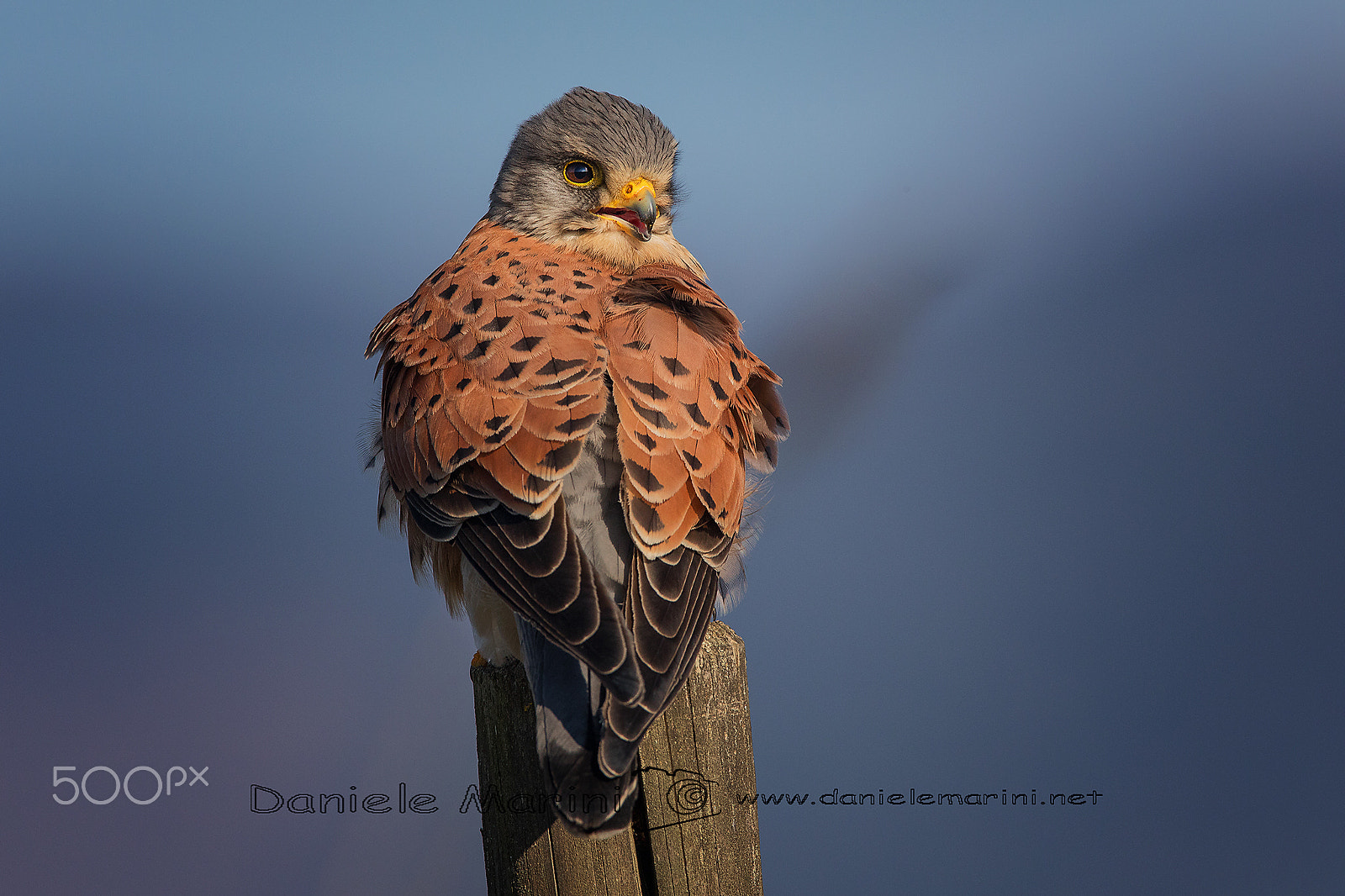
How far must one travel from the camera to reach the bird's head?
104 inches

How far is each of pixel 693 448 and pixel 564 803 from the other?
74cm

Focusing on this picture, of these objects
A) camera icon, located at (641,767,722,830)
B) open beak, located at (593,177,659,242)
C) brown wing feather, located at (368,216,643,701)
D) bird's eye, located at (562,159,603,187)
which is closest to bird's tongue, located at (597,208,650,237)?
open beak, located at (593,177,659,242)

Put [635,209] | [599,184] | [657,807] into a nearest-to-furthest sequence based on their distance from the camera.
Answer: [657,807] < [635,209] < [599,184]

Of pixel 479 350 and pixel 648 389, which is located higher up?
pixel 479 350

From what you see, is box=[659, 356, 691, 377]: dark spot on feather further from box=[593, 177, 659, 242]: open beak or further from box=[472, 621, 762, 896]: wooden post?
box=[593, 177, 659, 242]: open beak

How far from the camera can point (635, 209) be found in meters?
2.66

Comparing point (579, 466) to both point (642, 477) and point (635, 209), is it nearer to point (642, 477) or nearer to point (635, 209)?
point (642, 477)

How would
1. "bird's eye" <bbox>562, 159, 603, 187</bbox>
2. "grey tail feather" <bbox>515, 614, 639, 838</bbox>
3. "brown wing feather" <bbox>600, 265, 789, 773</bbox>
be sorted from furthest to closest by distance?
"bird's eye" <bbox>562, 159, 603, 187</bbox> → "brown wing feather" <bbox>600, 265, 789, 773</bbox> → "grey tail feather" <bbox>515, 614, 639, 838</bbox>

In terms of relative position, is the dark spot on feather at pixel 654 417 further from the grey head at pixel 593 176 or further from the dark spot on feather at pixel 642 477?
the grey head at pixel 593 176

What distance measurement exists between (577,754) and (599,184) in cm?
180

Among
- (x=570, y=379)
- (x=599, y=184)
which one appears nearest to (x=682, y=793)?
(x=570, y=379)

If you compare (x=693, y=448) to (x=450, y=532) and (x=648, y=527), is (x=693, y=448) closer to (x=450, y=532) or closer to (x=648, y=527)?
(x=648, y=527)

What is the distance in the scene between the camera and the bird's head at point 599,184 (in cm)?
264

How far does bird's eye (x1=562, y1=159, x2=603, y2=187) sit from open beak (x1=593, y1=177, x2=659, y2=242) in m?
0.10
